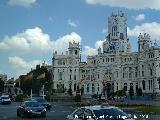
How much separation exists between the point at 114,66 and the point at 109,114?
13786cm

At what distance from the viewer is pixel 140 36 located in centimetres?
15400

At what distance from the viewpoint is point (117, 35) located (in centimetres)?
17150

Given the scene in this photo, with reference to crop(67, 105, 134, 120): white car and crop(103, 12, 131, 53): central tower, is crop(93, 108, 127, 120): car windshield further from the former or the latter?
crop(103, 12, 131, 53): central tower

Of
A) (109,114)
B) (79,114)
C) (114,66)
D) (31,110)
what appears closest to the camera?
(109,114)

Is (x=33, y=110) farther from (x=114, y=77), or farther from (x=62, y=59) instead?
(x=62, y=59)

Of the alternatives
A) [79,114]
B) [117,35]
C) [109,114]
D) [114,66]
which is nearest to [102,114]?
[109,114]

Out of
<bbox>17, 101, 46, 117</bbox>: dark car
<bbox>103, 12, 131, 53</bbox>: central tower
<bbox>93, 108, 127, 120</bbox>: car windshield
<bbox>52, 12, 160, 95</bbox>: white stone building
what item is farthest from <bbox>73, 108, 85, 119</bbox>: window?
<bbox>103, 12, 131, 53</bbox>: central tower

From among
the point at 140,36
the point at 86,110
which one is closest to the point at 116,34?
the point at 140,36

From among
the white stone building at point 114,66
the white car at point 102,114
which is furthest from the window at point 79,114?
the white stone building at point 114,66

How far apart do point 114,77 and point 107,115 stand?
138 metres

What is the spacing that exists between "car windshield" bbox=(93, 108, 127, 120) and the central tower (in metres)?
151

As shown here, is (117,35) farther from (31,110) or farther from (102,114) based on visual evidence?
(102,114)

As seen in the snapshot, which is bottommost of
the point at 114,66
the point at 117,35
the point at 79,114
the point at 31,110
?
the point at 31,110

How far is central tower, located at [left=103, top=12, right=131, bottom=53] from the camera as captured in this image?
554 feet
